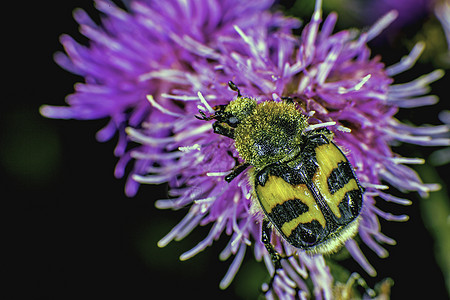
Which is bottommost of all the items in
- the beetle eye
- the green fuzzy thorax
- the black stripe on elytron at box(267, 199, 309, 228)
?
the beetle eye

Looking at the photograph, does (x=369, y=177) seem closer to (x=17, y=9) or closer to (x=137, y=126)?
(x=137, y=126)

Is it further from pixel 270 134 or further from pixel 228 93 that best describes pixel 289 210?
pixel 228 93

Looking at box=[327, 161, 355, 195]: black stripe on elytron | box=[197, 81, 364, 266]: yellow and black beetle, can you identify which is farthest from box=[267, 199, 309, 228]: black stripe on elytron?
box=[327, 161, 355, 195]: black stripe on elytron

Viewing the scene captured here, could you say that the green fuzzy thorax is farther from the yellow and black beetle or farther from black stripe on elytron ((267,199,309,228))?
black stripe on elytron ((267,199,309,228))

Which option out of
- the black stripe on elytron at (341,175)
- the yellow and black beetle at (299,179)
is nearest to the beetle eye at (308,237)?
the yellow and black beetle at (299,179)

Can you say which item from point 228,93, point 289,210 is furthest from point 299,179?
point 228,93

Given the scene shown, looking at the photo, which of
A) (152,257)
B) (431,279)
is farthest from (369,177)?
(152,257)
